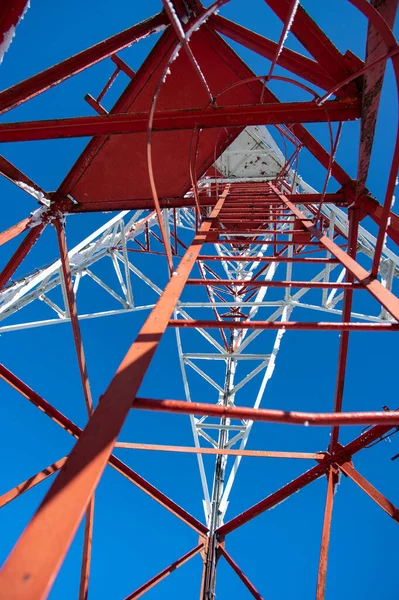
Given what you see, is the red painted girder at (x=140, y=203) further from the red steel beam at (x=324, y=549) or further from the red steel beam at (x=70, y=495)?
the red steel beam at (x=70, y=495)

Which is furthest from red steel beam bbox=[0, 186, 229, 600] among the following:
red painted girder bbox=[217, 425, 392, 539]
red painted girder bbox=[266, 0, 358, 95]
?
red painted girder bbox=[217, 425, 392, 539]

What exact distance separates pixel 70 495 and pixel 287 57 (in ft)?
12.3

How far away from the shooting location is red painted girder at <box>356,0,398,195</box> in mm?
2531

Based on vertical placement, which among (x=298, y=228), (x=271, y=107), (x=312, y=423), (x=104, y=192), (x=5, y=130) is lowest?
(x=312, y=423)

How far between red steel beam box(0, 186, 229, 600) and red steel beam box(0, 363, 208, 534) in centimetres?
308

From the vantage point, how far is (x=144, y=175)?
5.20 metres

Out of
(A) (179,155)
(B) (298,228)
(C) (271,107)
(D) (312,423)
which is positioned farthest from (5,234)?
(D) (312,423)

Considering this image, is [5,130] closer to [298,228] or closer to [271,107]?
[271,107]

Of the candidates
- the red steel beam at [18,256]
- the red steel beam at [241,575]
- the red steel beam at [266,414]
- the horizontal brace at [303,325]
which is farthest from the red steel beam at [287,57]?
the red steel beam at [241,575]

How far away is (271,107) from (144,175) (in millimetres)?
2441

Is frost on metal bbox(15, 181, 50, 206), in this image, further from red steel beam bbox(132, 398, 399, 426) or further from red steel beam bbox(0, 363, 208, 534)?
red steel beam bbox(132, 398, 399, 426)

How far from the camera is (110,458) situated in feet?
15.2

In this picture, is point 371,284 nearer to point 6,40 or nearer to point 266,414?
point 266,414

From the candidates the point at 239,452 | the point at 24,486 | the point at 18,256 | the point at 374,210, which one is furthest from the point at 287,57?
the point at 24,486
